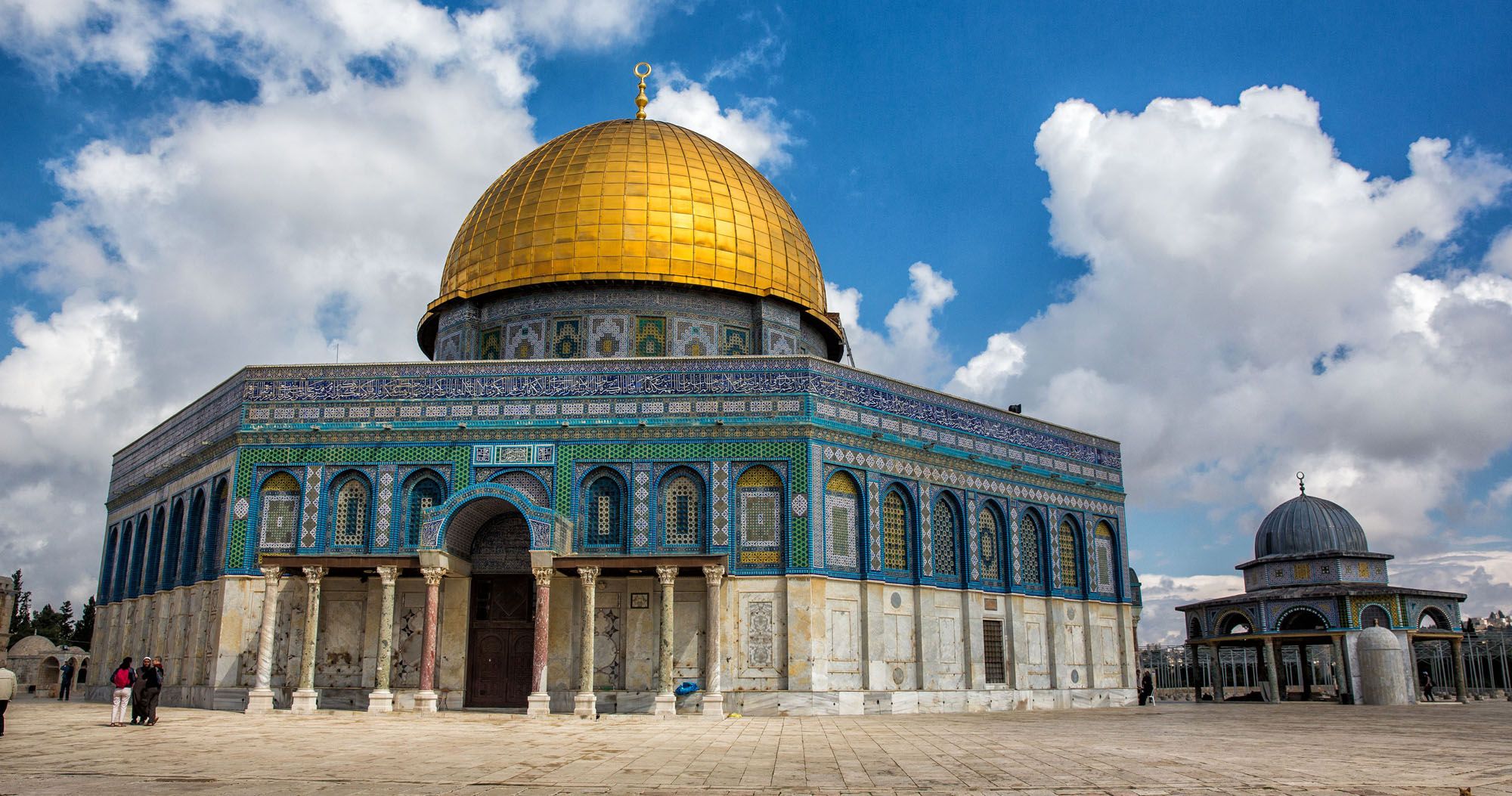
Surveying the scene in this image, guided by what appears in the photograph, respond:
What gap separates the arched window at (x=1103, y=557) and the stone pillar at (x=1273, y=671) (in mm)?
10189

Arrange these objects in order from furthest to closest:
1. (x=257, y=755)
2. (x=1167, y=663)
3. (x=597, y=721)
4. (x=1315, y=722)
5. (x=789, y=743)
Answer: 1. (x=1167, y=663)
2. (x=1315, y=722)
3. (x=597, y=721)
4. (x=789, y=743)
5. (x=257, y=755)

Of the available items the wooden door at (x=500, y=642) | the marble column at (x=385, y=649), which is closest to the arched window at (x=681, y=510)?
the wooden door at (x=500, y=642)

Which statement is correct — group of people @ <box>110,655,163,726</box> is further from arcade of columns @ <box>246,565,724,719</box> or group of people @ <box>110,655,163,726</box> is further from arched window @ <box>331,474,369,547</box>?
arched window @ <box>331,474,369,547</box>

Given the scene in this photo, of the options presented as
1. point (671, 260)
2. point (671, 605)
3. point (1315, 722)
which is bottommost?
point (1315, 722)

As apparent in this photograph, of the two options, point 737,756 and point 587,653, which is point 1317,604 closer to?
point 587,653

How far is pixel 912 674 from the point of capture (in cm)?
2400

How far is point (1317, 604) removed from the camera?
3741 centimetres

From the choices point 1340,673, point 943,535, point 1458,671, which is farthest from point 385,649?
point 1458,671

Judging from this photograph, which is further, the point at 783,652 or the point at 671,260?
the point at 671,260

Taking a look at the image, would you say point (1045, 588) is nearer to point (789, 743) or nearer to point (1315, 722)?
point (1315, 722)

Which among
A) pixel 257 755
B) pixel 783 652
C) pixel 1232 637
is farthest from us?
pixel 1232 637

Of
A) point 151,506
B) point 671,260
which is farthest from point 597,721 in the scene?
point 151,506

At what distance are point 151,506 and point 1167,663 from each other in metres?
44.0

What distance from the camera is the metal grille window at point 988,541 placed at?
26484 mm
